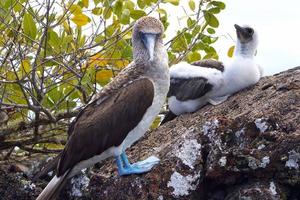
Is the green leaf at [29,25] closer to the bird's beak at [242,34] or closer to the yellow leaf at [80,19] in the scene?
the yellow leaf at [80,19]

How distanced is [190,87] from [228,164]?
230cm

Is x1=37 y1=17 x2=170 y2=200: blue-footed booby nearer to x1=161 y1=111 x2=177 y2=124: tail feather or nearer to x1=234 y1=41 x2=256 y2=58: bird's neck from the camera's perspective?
x1=161 y1=111 x2=177 y2=124: tail feather

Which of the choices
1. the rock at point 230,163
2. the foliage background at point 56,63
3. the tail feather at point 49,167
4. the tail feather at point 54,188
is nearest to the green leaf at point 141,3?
the foliage background at point 56,63

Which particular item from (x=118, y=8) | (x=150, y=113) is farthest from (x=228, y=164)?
(x=118, y=8)

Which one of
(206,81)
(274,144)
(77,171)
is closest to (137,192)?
(77,171)

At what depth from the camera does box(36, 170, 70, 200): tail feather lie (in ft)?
15.9

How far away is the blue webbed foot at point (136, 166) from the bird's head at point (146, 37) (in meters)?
0.84

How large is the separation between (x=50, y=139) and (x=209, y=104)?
5.22 ft

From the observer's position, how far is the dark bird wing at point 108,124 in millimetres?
4906

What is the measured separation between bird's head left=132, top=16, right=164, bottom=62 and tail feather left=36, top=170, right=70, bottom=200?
1.15 metres

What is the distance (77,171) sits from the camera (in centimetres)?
499

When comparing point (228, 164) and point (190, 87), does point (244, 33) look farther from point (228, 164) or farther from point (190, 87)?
point (228, 164)

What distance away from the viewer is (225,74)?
6.61 m

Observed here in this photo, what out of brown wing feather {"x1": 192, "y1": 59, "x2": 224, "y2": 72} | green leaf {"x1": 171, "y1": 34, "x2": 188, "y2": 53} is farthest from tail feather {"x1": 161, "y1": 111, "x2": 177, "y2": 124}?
green leaf {"x1": 171, "y1": 34, "x2": 188, "y2": 53}
